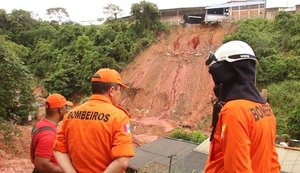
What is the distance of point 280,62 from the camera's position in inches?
723

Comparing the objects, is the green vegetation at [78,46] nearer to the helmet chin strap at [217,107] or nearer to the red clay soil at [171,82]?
the red clay soil at [171,82]

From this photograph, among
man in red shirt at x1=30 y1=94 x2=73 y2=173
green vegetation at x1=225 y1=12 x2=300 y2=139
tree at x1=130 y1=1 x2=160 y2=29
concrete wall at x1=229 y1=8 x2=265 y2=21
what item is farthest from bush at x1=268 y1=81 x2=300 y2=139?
man in red shirt at x1=30 y1=94 x2=73 y2=173

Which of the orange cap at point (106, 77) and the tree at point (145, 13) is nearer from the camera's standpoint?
the orange cap at point (106, 77)

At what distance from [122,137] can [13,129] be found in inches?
405

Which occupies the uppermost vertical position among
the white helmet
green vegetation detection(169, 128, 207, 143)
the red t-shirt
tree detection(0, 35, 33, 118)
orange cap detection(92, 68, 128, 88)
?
the white helmet

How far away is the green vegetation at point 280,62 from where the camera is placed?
15.2 metres

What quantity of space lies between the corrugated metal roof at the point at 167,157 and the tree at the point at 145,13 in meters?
14.1

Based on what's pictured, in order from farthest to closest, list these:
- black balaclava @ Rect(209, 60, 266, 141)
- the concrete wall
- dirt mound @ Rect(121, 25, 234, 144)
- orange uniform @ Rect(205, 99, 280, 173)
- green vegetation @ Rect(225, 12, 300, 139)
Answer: the concrete wall, dirt mound @ Rect(121, 25, 234, 144), green vegetation @ Rect(225, 12, 300, 139), black balaclava @ Rect(209, 60, 266, 141), orange uniform @ Rect(205, 99, 280, 173)

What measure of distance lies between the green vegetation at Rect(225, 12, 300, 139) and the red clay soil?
3.12 m

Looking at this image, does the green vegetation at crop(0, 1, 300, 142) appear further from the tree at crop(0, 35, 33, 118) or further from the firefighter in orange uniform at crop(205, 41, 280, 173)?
the firefighter in orange uniform at crop(205, 41, 280, 173)

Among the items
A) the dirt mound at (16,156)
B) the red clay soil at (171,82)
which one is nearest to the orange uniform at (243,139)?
the dirt mound at (16,156)

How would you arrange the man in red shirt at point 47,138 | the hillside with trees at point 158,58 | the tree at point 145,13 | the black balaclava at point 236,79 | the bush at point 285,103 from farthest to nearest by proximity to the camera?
the tree at point 145,13 → the hillside with trees at point 158,58 → the bush at point 285,103 → the man in red shirt at point 47,138 → the black balaclava at point 236,79

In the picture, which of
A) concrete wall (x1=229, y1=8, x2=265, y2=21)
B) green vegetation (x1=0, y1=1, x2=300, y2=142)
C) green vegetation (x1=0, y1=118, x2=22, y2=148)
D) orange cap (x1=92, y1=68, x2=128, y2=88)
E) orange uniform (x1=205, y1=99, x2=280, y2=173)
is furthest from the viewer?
concrete wall (x1=229, y1=8, x2=265, y2=21)

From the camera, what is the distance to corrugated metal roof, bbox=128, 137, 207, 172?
9328 mm
